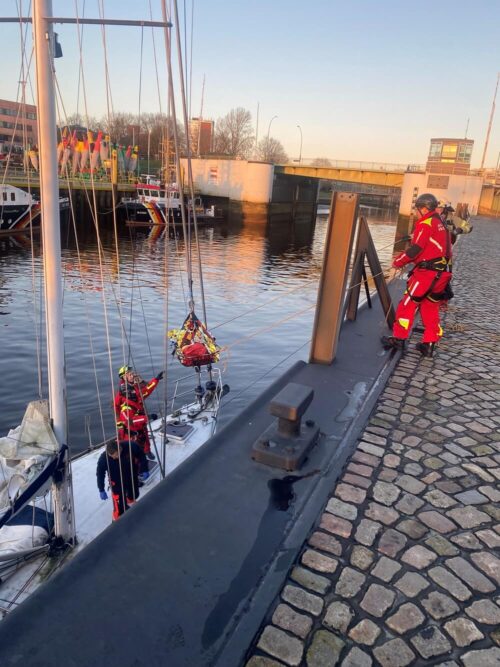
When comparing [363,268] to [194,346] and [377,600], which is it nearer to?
[194,346]

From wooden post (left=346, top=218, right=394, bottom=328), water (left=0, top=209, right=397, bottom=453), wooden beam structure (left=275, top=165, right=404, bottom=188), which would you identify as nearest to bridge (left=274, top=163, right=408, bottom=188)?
wooden beam structure (left=275, top=165, right=404, bottom=188)

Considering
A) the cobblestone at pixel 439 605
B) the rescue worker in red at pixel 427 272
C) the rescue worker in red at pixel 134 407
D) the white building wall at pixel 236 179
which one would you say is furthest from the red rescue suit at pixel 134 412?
the white building wall at pixel 236 179

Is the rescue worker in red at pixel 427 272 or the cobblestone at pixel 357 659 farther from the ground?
the rescue worker in red at pixel 427 272

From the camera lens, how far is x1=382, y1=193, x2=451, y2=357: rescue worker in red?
6.08 m

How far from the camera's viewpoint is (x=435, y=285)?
6266 mm

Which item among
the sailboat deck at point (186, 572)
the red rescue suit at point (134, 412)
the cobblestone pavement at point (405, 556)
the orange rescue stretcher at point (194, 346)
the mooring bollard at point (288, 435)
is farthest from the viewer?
the orange rescue stretcher at point (194, 346)

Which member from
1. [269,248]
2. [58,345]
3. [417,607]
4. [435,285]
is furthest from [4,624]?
[269,248]

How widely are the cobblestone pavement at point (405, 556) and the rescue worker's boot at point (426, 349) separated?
1443 millimetres

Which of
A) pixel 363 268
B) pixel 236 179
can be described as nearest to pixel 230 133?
pixel 236 179

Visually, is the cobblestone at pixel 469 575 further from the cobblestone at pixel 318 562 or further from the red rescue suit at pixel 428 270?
the red rescue suit at pixel 428 270

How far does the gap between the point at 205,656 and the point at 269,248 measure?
3951 cm

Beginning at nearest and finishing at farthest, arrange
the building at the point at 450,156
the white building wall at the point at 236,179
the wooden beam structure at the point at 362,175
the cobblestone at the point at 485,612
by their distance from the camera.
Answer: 1. the cobblestone at the point at 485,612
2. the wooden beam structure at the point at 362,175
3. the building at the point at 450,156
4. the white building wall at the point at 236,179

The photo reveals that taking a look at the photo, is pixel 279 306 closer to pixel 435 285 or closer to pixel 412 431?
pixel 435 285

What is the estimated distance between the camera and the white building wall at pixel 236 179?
57531 millimetres
